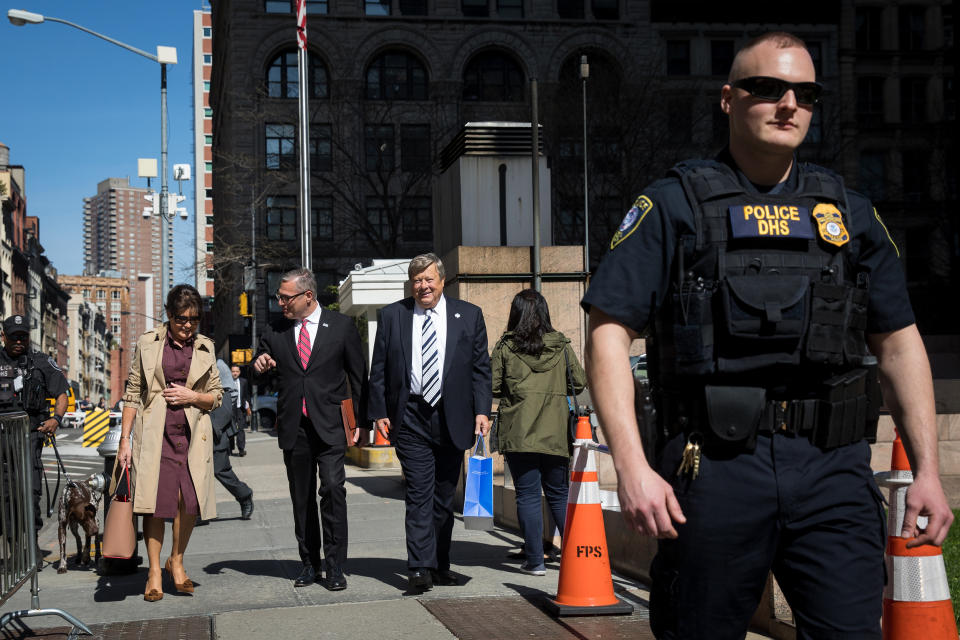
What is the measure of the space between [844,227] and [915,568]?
202 centimetres

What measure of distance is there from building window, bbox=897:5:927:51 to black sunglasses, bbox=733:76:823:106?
6167 cm

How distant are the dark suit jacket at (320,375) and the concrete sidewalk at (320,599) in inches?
40.9

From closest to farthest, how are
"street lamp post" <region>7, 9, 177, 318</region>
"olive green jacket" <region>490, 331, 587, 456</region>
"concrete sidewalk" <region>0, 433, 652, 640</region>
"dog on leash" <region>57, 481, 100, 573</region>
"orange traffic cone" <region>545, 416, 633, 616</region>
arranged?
"concrete sidewalk" <region>0, 433, 652, 640</region> → "orange traffic cone" <region>545, 416, 633, 616</region> → "olive green jacket" <region>490, 331, 587, 456</region> → "dog on leash" <region>57, 481, 100, 573</region> → "street lamp post" <region>7, 9, 177, 318</region>

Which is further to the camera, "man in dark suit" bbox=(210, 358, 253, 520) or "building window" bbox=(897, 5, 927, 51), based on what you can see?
"building window" bbox=(897, 5, 927, 51)

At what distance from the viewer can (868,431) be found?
3.12 meters

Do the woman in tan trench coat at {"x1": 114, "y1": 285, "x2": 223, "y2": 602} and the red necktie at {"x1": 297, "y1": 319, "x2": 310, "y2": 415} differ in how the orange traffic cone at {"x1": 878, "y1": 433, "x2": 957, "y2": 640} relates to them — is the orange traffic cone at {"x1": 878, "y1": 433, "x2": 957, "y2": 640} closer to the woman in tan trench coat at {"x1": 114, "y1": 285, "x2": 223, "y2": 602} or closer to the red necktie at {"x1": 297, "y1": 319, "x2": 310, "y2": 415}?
the red necktie at {"x1": 297, "y1": 319, "x2": 310, "y2": 415}

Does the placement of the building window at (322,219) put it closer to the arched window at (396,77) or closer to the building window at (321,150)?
the building window at (321,150)

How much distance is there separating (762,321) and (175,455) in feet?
17.4

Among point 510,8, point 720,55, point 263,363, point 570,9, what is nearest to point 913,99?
point 720,55

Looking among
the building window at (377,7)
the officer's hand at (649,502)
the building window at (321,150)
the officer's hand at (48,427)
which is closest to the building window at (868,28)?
the building window at (377,7)

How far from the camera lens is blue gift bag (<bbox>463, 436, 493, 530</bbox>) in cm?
738

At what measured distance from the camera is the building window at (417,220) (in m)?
53.8

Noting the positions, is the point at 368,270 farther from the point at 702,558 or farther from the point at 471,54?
the point at 471,54

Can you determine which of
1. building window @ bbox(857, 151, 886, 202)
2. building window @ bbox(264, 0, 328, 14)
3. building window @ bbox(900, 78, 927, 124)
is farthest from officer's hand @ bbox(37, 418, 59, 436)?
building window @ bbox(900, 78, 927, 124)
